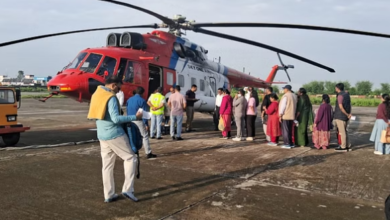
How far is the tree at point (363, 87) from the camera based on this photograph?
3597 inches

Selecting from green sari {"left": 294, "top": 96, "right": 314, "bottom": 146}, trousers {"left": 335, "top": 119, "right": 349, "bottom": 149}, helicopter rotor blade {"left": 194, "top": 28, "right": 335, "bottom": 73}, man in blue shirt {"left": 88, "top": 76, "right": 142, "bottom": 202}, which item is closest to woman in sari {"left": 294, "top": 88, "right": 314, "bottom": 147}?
green sari {"left": 294, "top": 96, "right": 314, "bottom": 146}

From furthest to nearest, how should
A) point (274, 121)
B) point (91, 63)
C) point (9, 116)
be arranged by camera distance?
point (91, 63)
point (274, 121)
point (9, 116)

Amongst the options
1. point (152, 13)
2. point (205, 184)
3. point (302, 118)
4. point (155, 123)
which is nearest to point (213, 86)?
point (155, 123)

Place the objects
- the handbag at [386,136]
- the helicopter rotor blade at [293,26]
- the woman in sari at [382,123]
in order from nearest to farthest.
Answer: the helicopter rotor blade at [293,26] < the handbag at [386,136] < the woman in sari at [382,123]

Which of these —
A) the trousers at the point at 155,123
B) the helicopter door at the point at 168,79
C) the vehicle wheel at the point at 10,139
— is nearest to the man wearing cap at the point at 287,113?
the trousers at the point at 155,123

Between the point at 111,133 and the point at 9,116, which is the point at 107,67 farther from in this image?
the point at 111,133

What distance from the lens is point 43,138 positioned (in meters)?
9.38

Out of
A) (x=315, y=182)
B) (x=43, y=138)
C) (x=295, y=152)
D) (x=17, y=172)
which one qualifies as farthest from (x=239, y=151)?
(x=43, y=138)

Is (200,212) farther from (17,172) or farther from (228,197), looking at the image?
(17,172)

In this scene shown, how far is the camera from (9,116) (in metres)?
7.97

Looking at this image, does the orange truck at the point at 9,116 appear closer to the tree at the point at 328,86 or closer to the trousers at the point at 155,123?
the trousers at the point at 155,123

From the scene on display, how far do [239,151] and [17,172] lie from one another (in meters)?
4.92

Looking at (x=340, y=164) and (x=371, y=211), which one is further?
(x=340, y=164)

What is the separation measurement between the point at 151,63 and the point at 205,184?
675cm
